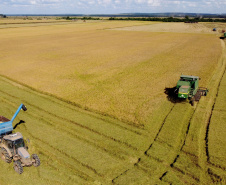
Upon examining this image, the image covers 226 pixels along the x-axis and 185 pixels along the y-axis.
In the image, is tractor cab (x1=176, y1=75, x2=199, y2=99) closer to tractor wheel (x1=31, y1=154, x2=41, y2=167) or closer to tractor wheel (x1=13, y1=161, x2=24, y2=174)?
tractor wheel (x1=31, y1=154, x2=41, y2=167)

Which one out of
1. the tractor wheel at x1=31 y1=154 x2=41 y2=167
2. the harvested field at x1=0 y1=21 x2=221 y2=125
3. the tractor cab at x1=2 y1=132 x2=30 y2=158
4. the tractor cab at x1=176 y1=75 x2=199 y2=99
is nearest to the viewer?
the tractor cab at x1=2 y1=132 x2=30 y2=158

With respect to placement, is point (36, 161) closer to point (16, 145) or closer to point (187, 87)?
point (16, 145)

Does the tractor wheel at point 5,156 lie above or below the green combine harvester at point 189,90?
below

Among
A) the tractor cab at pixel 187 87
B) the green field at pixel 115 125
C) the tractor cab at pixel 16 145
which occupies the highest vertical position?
the tractor cab at pixel 187 87

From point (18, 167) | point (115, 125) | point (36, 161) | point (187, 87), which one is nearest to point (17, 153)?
point (18, 167)

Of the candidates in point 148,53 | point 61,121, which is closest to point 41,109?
point 61,121

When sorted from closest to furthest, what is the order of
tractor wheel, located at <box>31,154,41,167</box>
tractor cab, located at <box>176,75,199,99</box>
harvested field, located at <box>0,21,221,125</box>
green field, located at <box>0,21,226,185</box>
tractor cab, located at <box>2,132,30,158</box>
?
tractor cab, located at <box>2,132,30,158</box>
tractor wheel, located at <box>31,154,41,167</box>
green field, located at <box>0,21,226,185</box>
tractor cab, located at <box>176,75,199,99</box>
harvested field, located at <box>0,21,221,125</box>

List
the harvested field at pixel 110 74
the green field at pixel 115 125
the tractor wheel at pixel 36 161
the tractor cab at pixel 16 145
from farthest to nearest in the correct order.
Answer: the harvested field at pixel 110 74, the green field at pixel 115 125, the tractor wheel at pixel 36 161, the tractor cab at pixel 16 145

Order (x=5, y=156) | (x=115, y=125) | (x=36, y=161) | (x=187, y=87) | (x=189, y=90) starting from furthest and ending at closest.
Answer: (x=189, y=90), (x=187, y=87), (x=115, y=125), (x=5, y=156), (x=36, y=161)

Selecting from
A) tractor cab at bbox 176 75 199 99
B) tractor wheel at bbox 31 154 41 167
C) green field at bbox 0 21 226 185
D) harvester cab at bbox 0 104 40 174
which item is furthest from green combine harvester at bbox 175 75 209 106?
harvester cab at bbox 0 104 40 174

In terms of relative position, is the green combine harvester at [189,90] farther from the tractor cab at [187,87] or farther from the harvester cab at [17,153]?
the harvester cab at [17,153]

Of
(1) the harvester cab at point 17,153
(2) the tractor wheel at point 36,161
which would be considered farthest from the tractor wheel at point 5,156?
(2) the tractor wheel at point 36,161
